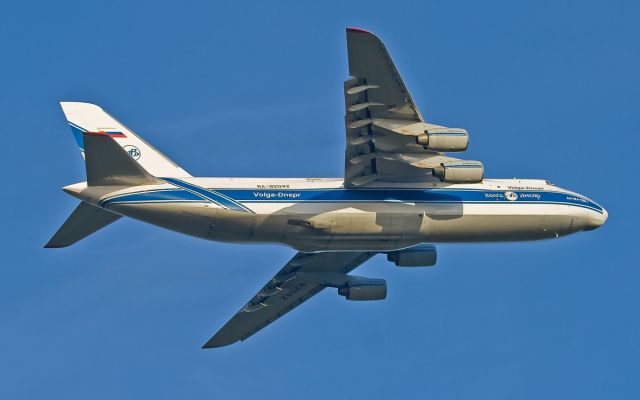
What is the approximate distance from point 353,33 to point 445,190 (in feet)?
25.1

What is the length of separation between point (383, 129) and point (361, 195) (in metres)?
2.78

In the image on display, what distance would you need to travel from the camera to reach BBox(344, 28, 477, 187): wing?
34594mm

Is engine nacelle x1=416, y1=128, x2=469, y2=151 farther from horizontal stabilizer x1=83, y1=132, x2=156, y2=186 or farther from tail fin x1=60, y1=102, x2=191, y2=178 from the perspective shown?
horizontal stabilizer x1=83, y1=132, x2=156, y2=186

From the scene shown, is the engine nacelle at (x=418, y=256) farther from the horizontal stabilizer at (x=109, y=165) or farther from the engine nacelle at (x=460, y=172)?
the horizontal stabilizer at (x=109, y=165)

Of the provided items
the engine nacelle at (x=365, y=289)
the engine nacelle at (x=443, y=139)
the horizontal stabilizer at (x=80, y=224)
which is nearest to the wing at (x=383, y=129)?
the engine nacelle at (x=443, y=139)

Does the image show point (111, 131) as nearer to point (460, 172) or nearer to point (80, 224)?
point (80, 224)

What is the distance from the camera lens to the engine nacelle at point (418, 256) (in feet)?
136

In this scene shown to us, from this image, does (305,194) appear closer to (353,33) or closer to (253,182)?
(253,182)

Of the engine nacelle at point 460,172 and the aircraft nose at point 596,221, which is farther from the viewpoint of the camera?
the aircraft nose at point 596,221

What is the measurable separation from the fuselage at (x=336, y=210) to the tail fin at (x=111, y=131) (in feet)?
5.26

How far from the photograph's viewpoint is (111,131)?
130 feet

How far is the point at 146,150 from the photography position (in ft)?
129

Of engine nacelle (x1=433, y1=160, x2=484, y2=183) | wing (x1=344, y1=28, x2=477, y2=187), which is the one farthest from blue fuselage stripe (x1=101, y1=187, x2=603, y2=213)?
engine nacelle (x1=433, y1=160, x2=484, y2=183)

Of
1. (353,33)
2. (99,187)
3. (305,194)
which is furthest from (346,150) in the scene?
(99,187)
